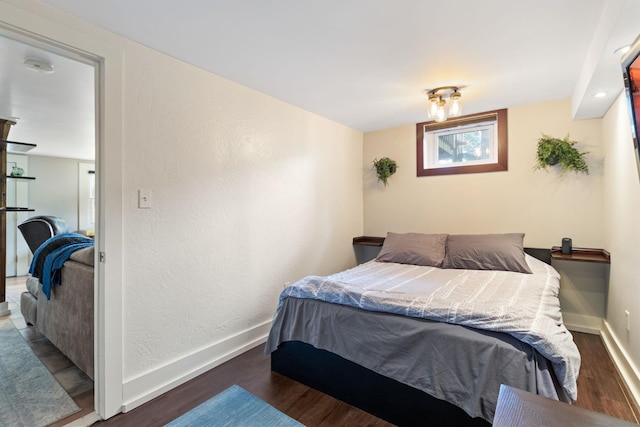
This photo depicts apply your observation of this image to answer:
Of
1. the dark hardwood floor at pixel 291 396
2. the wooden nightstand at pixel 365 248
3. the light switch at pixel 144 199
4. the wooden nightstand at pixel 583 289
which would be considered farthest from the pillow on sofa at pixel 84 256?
the wooden nightstand at pixel 583 289

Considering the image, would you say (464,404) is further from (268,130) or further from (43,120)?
(43,120)

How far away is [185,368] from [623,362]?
10.3 feet

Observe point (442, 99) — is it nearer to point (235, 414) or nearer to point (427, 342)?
point (427, 342)

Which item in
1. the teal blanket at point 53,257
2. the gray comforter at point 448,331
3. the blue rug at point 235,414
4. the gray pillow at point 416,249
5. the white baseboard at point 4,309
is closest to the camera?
the gray comforter at point 448,331

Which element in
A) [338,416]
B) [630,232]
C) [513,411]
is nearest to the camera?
[513,411]

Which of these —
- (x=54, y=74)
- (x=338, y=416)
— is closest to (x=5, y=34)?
(x=54, y=74)

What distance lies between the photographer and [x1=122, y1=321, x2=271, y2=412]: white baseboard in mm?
1940

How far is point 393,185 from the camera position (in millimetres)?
4055

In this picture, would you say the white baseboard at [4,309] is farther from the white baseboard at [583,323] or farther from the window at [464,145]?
the white baseboard at [583,323]

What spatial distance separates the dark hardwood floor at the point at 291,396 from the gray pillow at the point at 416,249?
1.37 meters

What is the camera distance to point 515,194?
3273mm

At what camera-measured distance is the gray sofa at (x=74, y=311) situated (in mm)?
2133

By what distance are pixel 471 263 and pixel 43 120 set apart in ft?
16.3

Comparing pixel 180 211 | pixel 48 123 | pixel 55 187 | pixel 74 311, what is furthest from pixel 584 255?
pixel 55 187
